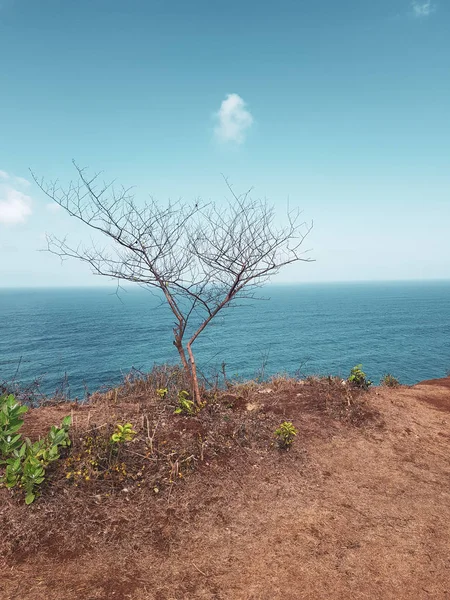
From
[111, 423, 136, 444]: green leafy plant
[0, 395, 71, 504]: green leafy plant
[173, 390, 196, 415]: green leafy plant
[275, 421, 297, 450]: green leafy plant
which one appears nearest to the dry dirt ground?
[275, 421, 297, 450]: green leafy plant

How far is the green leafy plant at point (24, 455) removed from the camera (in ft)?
15.8

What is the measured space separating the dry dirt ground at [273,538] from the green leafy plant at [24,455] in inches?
14.1

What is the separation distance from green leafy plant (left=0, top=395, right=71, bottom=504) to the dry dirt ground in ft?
1.17

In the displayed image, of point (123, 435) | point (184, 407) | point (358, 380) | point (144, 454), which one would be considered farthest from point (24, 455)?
point (358, 380)

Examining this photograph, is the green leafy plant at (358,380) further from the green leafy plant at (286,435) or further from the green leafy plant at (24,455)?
the green leafy plant at (24,455)

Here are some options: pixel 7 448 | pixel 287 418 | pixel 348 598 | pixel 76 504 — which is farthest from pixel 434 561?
pixel 7 448

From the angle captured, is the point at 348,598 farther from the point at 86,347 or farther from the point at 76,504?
the point at 86,347

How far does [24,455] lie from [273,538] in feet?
12.9

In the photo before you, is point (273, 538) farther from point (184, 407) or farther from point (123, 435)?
point (184, 407)

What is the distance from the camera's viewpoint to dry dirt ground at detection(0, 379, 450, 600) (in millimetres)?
3783

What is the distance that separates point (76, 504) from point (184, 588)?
2008mm

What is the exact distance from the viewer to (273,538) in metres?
4.59

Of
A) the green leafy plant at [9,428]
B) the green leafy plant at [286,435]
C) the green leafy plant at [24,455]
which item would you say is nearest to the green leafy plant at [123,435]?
the green leafy plant at [24,455]

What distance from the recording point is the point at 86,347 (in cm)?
4606
